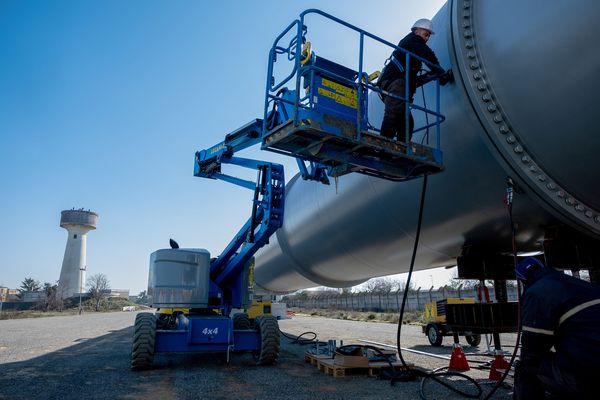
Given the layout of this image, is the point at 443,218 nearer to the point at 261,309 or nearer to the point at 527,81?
the point at 527,81

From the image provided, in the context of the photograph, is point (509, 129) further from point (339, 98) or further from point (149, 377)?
point (149, 377)

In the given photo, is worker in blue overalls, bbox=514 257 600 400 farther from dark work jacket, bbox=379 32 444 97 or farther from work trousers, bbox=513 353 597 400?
dark work jacket, bbox=379 32 444 97

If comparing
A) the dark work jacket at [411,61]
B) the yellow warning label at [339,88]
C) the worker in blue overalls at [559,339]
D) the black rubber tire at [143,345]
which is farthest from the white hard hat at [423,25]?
the black rubber tire at [143,345]

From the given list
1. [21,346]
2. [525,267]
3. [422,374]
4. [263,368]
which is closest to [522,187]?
[525,267]

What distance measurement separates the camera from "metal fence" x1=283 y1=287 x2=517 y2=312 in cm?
2553

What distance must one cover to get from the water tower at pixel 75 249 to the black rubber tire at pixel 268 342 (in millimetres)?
61344

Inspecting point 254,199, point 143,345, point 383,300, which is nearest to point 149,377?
point 143,345

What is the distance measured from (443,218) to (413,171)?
124cm

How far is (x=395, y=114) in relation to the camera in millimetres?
4668

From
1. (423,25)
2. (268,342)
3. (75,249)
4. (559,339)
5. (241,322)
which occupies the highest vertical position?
(75,249)

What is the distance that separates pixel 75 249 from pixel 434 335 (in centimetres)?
6249

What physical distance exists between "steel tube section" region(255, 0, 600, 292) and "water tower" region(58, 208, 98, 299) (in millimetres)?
64356

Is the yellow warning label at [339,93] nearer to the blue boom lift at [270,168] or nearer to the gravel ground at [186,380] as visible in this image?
the blue boom lift at [270,168]

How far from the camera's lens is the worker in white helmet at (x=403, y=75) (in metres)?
4.68
